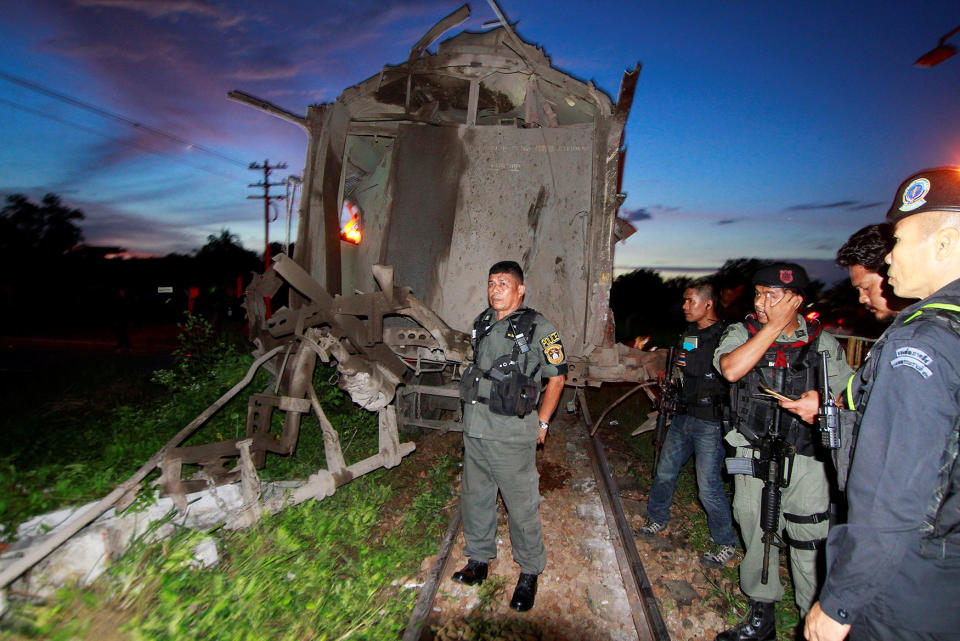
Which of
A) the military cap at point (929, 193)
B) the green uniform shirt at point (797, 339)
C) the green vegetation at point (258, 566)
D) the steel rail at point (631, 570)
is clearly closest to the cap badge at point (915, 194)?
the military cap at point (929, 193)

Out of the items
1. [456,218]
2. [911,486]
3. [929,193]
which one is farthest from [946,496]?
[456,218]

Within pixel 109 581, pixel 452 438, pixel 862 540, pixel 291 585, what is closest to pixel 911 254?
pixel 862 540

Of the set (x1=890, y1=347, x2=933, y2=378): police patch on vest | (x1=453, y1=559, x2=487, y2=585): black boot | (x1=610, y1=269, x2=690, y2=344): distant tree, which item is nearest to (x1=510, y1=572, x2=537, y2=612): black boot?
(x1=453, y1=559, x2=487, y2=585): black boot

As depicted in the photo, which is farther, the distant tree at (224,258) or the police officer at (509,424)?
the distant tree at (224,258)

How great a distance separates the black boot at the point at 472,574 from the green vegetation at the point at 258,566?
1.11 feet

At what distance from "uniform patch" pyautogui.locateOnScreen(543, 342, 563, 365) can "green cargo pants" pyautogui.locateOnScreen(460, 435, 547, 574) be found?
1.82ft

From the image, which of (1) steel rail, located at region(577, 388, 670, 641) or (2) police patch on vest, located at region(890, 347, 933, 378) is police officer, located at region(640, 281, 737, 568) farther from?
(2) police patch on vest, located at region(890, 347, 933, 378)

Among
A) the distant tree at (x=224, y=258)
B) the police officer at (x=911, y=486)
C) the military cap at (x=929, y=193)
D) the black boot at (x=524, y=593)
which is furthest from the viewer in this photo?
the distant tree at (x=224, y=258)

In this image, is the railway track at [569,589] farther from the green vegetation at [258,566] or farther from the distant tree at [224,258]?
the distant tree at [224,258]

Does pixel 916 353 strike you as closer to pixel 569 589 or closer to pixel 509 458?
pixel 509 458

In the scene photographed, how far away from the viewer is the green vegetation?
81.8 inches

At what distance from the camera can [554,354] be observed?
3090 millimetres

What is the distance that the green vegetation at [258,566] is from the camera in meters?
2.08

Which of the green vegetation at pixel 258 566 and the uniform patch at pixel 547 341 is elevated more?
the uniform patch at pixel 547 341
